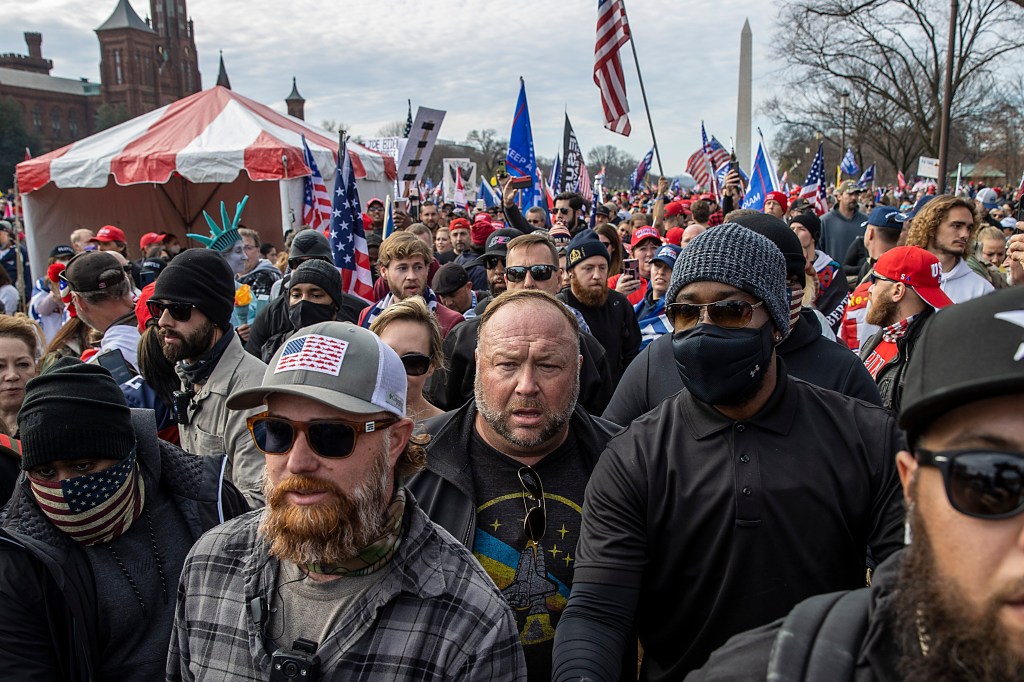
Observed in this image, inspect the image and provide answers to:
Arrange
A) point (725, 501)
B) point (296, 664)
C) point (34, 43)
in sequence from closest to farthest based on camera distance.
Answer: point (296, 664)
point (725, 501)
point (34, 43)

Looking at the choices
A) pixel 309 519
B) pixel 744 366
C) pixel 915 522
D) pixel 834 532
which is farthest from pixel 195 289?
pixel 915 522

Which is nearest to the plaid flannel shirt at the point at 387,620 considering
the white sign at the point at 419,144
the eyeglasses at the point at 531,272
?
the eyeglasses at the point at 531,272

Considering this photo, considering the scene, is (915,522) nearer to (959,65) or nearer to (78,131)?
(959,65)

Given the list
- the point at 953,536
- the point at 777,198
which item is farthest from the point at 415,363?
the point at 777,198

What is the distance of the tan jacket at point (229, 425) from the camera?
11.1 ft

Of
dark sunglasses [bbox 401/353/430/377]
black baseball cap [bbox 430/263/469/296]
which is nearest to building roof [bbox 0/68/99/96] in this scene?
black baseball cap [bbox 430/263/469/296]

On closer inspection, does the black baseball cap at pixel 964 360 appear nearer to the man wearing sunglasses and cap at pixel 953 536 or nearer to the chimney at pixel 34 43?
the man wearing sunglasses and cap at pixel 953 536

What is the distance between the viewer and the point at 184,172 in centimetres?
1466

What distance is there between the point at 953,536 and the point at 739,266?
4.20ft

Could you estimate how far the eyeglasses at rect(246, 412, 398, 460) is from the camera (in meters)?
2.00

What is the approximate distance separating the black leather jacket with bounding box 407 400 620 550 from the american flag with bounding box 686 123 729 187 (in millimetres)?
12936

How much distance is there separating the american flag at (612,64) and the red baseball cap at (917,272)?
5698 mm

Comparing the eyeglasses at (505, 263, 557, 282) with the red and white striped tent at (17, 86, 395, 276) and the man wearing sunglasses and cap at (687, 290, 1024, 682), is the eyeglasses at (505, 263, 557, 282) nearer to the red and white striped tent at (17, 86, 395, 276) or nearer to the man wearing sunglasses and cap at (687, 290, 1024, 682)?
the man wearing sunglasses and cap at (687, 290, 1024, 682)

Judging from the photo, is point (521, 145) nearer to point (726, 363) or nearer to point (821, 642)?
point (726, 363)
